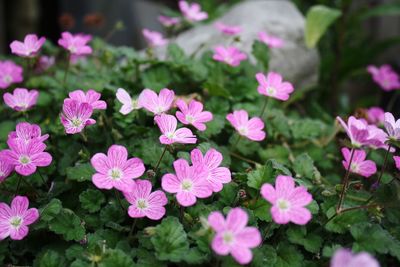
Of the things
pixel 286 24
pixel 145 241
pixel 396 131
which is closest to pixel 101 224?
pixel 145 241

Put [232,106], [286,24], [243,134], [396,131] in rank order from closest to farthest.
A: [396,131]
[243,134]
[232,106]
[286,24]

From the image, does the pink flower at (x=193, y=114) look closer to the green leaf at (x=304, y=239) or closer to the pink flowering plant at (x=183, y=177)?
the pink flowering plant at (x=183, y=177)

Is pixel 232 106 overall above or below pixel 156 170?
below

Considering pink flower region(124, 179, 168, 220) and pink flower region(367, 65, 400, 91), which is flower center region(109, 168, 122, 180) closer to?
pink flower region(124, 179, 168, 220)

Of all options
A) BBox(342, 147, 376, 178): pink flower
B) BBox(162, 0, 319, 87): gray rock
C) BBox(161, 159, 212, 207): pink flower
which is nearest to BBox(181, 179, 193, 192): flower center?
BBox(161, 159, 212, 207): pink flower

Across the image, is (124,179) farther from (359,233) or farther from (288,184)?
(359,233)

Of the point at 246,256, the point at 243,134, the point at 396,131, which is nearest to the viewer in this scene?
the point at 246,256

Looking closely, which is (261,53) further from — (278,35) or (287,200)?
(287,200)
